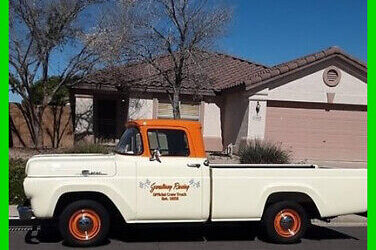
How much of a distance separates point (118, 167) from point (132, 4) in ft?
37.1

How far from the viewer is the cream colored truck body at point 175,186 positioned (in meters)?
6.53

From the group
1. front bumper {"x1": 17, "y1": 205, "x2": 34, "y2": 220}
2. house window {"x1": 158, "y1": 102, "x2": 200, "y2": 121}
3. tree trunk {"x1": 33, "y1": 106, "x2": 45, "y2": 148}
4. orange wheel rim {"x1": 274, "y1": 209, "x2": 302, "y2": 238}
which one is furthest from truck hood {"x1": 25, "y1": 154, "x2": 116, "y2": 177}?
house window {"x1": 158, "y1": 102, "x2": 200, "y2": 121}

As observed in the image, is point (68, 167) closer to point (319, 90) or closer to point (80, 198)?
point (80, 198)

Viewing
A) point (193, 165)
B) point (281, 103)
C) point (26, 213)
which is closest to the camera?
point (26, 213)

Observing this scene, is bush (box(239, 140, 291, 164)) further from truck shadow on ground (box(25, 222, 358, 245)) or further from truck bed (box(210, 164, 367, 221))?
truck bed (box(210, 164, 367, 221))

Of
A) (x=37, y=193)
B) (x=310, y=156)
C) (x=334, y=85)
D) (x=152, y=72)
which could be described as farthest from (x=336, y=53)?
(x=37, y=193)

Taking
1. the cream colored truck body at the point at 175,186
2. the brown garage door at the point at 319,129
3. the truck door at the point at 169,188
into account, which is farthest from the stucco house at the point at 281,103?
the truck door at the point at 169,188

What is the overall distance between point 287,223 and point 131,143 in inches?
107

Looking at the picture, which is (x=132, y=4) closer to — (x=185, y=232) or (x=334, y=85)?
(x=334, y=85)

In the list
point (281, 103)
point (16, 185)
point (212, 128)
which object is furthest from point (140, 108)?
point (16, 185)

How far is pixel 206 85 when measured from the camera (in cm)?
2080

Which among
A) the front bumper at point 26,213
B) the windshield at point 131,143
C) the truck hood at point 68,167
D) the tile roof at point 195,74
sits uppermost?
the tile roof at point 195,74

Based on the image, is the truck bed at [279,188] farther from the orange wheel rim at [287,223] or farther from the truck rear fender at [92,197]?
the truck rear fender at [92,197]

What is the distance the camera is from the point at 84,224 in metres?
6.62
